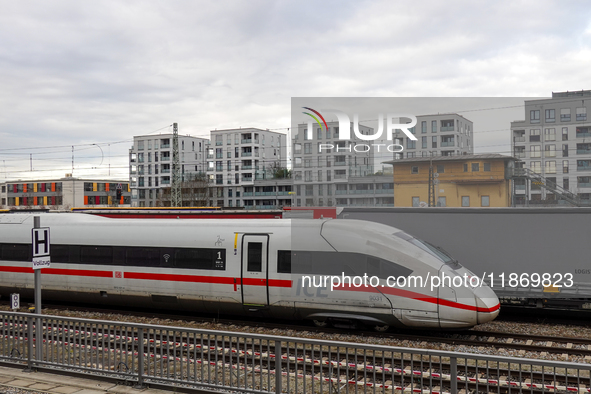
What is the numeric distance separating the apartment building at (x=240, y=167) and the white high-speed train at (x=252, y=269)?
69200 millimetres

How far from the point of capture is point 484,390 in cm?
741

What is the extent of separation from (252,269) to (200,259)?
1.53 metres

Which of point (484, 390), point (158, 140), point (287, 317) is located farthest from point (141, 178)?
point (484, 390)

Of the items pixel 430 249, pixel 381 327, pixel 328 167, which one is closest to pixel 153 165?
pixel 328 167

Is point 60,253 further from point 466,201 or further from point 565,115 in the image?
point 565,115

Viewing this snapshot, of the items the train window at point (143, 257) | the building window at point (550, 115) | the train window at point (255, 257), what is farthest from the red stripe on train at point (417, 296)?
the building window at point (550, 115)

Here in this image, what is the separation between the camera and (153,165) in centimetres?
9056

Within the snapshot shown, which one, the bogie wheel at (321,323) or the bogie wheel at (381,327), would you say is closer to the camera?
the bogie wheel at (381,327)

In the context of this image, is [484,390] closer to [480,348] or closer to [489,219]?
[480,348]

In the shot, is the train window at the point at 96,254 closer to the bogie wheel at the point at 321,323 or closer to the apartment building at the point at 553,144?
the bogie wheel at the point at 321,323

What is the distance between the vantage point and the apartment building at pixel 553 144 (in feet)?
55.3

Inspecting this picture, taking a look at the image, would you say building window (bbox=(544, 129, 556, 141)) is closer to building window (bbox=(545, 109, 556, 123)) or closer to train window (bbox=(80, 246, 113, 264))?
building window (bbox=(545, 109, 556, 123))

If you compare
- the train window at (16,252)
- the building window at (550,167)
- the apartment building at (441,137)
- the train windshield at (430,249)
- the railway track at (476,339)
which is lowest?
the railway track at (476,339)

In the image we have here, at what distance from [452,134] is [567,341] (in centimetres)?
873
